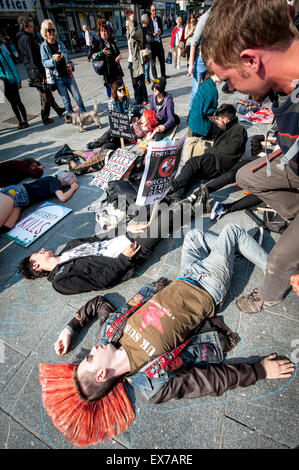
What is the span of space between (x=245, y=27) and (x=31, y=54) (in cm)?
797

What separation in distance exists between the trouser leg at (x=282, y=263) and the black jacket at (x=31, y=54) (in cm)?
832

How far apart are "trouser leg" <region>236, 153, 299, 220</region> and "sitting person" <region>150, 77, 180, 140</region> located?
3.51m

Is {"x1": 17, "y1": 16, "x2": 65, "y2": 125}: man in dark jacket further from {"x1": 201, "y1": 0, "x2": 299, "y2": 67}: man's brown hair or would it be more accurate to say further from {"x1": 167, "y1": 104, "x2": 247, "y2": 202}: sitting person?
{"x1": 201, "y1": 0, "x2": 299, "y2": 67}: man's brown hair

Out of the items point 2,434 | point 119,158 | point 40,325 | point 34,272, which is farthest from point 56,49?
point 2,434

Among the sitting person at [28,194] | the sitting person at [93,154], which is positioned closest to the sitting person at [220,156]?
the sitting person at [93,154]

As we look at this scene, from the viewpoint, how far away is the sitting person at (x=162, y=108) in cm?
536

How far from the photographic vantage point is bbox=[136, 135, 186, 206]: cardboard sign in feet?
8.09

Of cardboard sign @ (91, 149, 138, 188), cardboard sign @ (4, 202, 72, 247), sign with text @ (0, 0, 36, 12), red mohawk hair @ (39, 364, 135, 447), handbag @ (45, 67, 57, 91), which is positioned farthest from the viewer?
sign with text @ (0, 0, 36, 12)

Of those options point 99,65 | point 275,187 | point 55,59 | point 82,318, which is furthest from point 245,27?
point 55,59

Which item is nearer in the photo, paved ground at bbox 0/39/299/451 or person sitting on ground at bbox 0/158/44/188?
paved ground at bbox 0/39/299/451

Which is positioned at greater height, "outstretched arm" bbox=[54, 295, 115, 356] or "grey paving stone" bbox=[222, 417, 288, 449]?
"outstretched arm" bbox=[54, 295, 115, 356]

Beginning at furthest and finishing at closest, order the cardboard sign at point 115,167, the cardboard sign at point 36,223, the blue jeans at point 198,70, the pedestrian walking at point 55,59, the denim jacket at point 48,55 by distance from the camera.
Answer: the denim jacket at point 48,55, the pedestrian walking at point 55,59, the blue jeans at point 198,70, the cardboard sign at point 115,167, the cardboard sign at point 36,223

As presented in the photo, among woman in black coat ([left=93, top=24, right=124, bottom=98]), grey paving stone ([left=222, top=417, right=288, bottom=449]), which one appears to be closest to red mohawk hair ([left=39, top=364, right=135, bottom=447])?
grey paving stone ([left=222, top=417, right=288, bottom=449])

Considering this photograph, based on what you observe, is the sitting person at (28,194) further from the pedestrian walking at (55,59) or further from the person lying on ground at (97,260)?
the pedestrian walking at (55,59)
